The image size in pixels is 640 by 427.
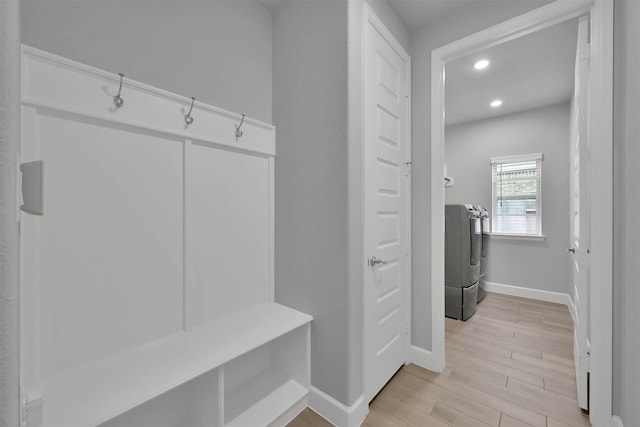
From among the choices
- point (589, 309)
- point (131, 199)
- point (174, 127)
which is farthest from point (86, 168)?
point (589, 309)

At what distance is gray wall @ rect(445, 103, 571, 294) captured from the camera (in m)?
3.62

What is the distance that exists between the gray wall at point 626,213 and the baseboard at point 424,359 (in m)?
0.92

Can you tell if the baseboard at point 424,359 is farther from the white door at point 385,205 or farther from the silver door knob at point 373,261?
the silver door knob at point 373,261

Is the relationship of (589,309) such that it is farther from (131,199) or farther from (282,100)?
(131,199)

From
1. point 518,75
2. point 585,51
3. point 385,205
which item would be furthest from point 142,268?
point 518,75

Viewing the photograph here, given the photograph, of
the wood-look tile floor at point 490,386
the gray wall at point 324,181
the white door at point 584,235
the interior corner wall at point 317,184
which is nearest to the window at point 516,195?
the wood-look tile floor at point 490,386

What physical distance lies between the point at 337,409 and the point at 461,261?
7.33 ft

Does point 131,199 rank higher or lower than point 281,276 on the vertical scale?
higher

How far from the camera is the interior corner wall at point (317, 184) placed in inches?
60.3

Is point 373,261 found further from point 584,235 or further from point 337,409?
point 584,235

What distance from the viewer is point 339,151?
1.54 m

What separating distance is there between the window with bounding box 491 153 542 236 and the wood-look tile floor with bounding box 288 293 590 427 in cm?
157

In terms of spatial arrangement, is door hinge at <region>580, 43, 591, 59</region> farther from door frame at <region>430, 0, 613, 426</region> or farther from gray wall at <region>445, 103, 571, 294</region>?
gray wall at <region>445, 103, 571, 294</region>

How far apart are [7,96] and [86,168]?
1136mm
